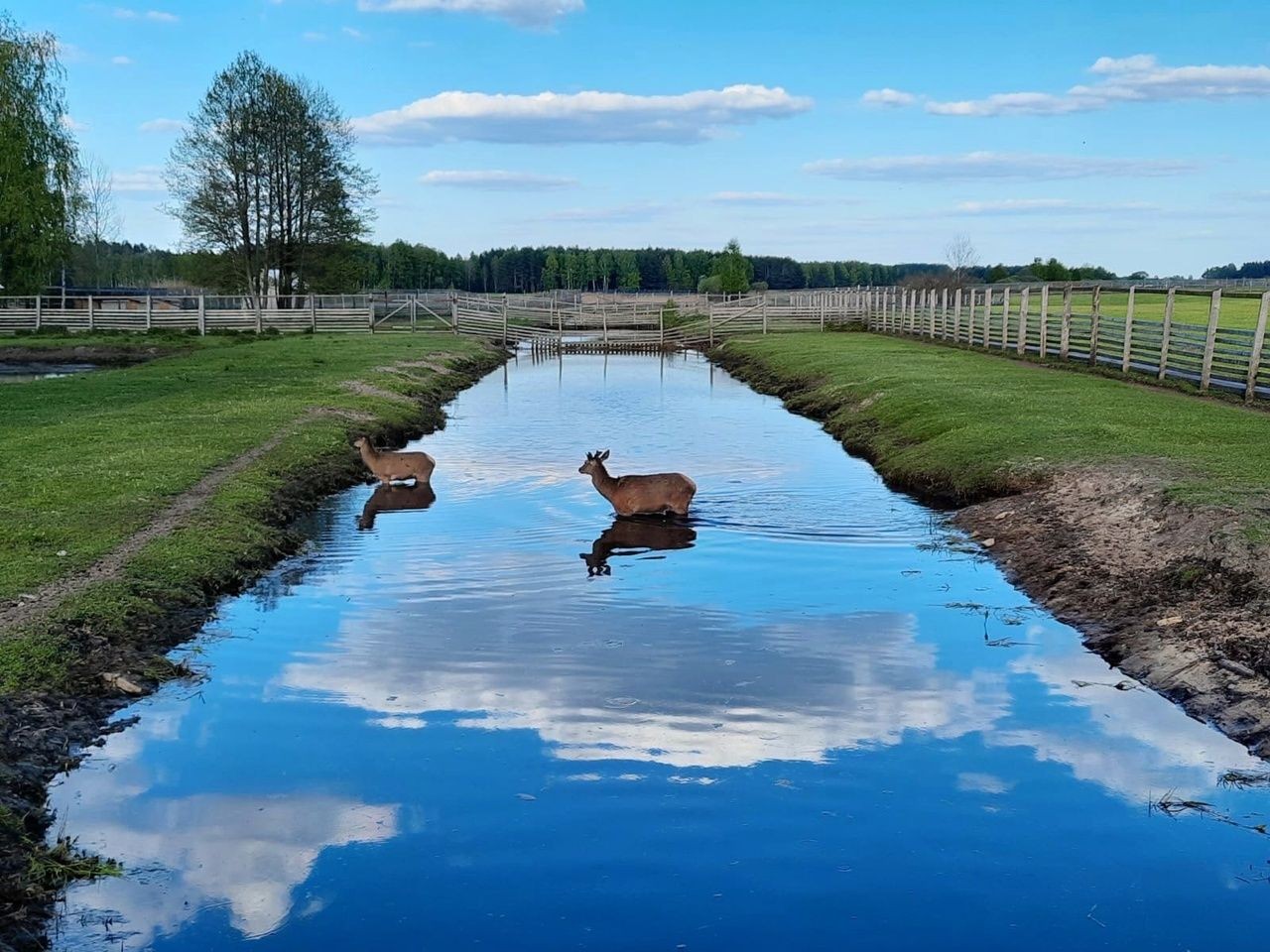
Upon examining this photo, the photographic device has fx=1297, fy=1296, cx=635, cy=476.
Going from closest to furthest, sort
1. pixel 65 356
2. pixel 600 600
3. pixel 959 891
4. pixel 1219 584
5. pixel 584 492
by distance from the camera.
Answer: pixel 959 891
pixel 1219 584
pixel 600 600
pixel 584 492
pixel 65 356

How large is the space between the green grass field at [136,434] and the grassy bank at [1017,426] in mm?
9632

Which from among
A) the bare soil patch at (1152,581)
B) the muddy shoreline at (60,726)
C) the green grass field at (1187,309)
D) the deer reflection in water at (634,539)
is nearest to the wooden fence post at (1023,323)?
the green grass field at (1187,309)

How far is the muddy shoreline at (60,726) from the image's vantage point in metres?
6.51

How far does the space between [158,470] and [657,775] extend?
11547mm

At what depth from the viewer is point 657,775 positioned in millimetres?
8008

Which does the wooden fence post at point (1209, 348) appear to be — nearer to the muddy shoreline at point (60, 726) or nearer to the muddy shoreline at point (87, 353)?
the muddy shoreline at point (60, 726)

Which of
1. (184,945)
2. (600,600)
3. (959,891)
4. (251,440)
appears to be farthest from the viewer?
(251,440)

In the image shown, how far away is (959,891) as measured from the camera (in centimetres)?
658

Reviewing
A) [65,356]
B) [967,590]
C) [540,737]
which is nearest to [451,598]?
[540,737]

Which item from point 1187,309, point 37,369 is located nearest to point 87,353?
point 37,369

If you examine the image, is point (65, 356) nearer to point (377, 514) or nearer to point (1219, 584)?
point (377, 514)

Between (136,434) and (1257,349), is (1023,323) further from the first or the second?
(136,434)

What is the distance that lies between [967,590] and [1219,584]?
255cm

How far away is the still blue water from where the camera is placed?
21.0 ft
